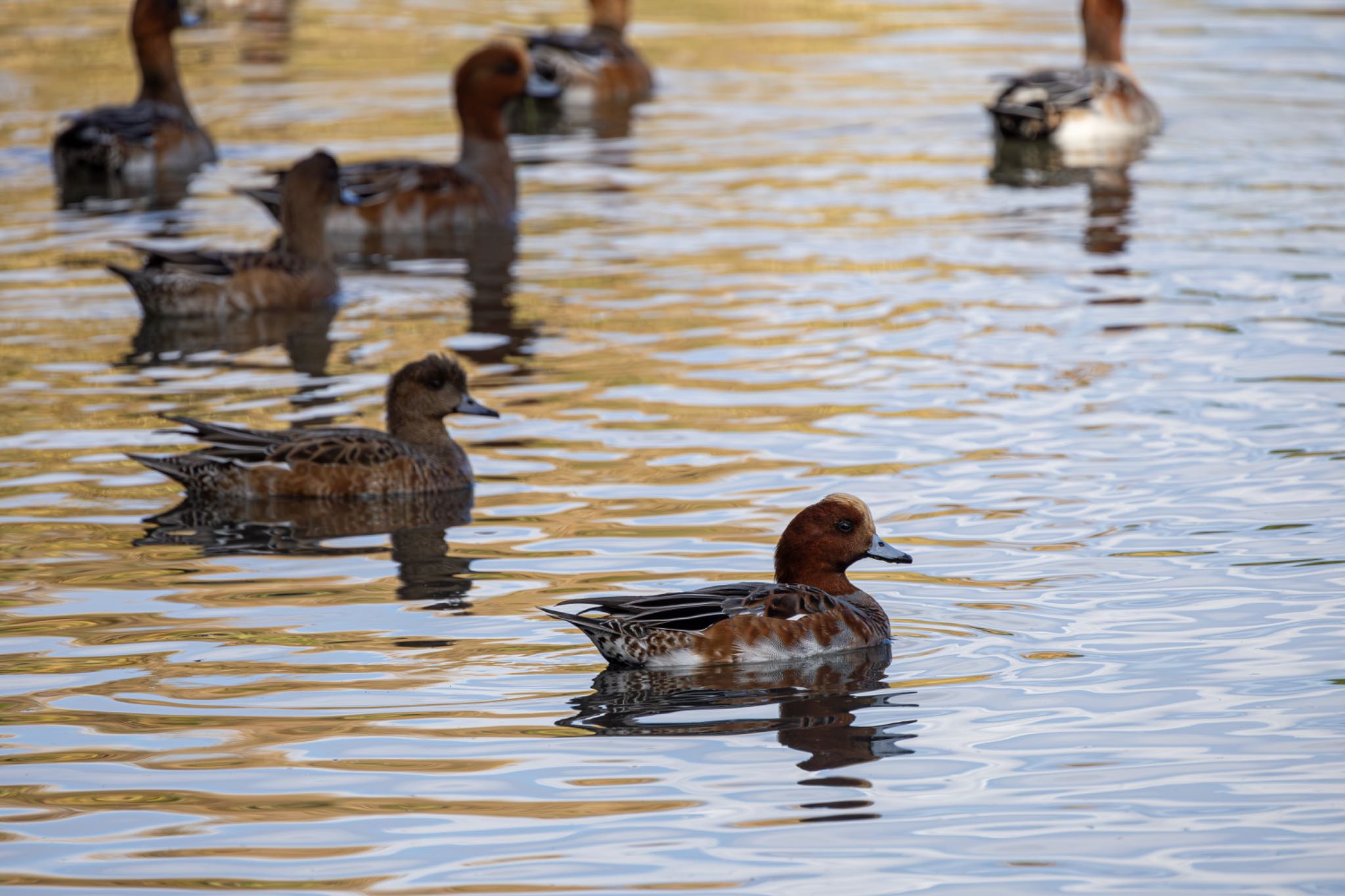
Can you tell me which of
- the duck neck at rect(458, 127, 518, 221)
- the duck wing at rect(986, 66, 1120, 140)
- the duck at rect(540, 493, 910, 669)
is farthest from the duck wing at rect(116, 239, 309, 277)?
the duck wing at rect(986, 66, 1120, 140)

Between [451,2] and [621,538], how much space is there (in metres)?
24.9

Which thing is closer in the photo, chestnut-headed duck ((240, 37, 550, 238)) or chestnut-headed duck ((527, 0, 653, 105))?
chestnut-headed duck ((240, 37, 550, 238))

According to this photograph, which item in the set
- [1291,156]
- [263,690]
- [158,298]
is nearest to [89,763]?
[263,690]

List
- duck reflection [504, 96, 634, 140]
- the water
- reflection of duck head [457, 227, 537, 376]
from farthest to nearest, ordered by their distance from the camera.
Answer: duck reflection [504, 96, 634, 140] → reflection of duck head [457, 227, 537, 376] → the water

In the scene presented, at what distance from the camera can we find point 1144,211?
18.8 m

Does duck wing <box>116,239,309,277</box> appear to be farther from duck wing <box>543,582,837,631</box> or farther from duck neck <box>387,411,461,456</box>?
duck wing <box>543,582,837,631</box>

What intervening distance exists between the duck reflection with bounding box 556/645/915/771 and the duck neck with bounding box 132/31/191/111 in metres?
15.8

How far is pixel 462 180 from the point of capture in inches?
760

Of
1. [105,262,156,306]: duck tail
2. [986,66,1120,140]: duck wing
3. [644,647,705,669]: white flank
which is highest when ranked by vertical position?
[986,66,1120,140]: duck wing

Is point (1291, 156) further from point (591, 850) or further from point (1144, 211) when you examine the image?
point (591, 850)

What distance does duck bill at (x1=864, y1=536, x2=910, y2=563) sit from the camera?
29.2 ft

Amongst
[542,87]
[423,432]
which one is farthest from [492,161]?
[423,432]

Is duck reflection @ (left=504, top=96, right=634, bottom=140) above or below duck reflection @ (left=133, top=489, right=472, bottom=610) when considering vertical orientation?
above

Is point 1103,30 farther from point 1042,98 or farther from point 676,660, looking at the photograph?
point 676,660
